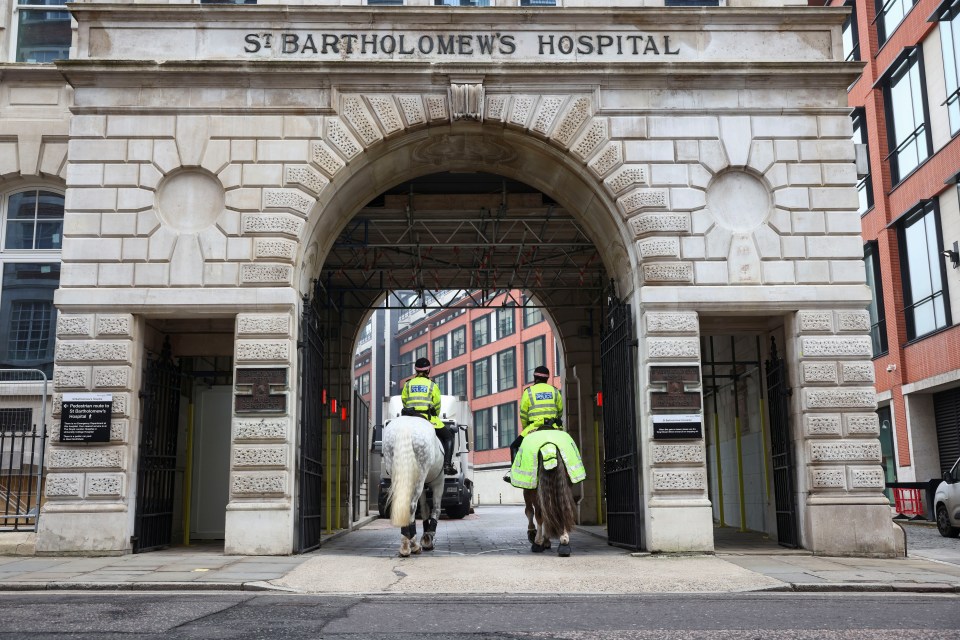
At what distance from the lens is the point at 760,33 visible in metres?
15.2

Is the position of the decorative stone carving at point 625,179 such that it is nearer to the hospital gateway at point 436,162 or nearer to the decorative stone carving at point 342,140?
the hospital gateway at point 436,162

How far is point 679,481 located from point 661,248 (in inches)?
132

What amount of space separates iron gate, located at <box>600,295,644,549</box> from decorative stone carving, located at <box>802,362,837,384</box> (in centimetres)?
245

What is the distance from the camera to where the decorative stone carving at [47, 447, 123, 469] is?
13.6 m

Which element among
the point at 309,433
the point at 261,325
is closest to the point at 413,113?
the point at 261,325

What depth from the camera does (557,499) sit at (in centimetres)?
1324

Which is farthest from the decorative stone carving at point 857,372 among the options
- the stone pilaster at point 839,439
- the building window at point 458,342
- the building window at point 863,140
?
the building window at point 458,342

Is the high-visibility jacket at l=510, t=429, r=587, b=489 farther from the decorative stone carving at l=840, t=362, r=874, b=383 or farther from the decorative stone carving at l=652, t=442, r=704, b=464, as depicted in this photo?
the decorative stone carving at l=840, t=362, r=874, b=383

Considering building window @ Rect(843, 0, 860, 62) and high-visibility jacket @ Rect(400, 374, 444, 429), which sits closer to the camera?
high-visibility jacket @ Rect(400, 374, 444, 429)

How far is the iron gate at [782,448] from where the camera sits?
14.4 m

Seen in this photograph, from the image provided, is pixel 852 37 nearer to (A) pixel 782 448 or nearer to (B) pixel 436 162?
(B) pixel 436 162

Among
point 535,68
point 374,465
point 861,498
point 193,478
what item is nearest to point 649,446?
point 861,498

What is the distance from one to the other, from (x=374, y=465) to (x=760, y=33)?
Result: 24557 millimetres

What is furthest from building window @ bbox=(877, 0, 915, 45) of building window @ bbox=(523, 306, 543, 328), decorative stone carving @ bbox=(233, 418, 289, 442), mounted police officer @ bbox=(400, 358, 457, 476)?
building window @ bbox=(523, 306, 543, 328)
